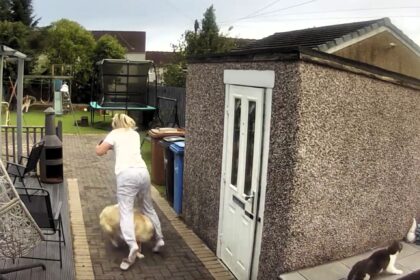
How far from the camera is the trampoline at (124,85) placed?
16.8 metres

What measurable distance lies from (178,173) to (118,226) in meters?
1.70

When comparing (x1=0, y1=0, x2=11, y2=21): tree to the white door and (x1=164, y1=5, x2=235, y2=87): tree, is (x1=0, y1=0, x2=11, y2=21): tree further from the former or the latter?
the white door

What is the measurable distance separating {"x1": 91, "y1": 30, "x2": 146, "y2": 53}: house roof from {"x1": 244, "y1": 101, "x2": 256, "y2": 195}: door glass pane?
5216cm

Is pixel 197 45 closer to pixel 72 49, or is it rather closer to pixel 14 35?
pixel 72 49

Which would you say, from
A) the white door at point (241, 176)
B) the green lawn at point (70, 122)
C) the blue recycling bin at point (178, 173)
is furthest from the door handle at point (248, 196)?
the green lawn at point (70, 122)

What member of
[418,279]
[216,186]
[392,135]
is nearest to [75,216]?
[216,186]

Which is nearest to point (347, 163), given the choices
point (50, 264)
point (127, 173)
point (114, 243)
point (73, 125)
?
point (127, 173)

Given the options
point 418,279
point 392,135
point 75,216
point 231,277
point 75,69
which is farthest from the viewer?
point 75,69

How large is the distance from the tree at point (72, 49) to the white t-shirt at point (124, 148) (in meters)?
24.9

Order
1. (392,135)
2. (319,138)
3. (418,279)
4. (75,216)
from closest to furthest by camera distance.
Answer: (418,279), (319,138), (392,135), (75,216)

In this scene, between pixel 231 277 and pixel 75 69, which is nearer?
pixel 231 277

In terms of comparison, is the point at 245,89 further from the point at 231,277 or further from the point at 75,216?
the point at 75,216

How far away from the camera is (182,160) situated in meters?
6.89

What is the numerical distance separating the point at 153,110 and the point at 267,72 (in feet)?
44.0
